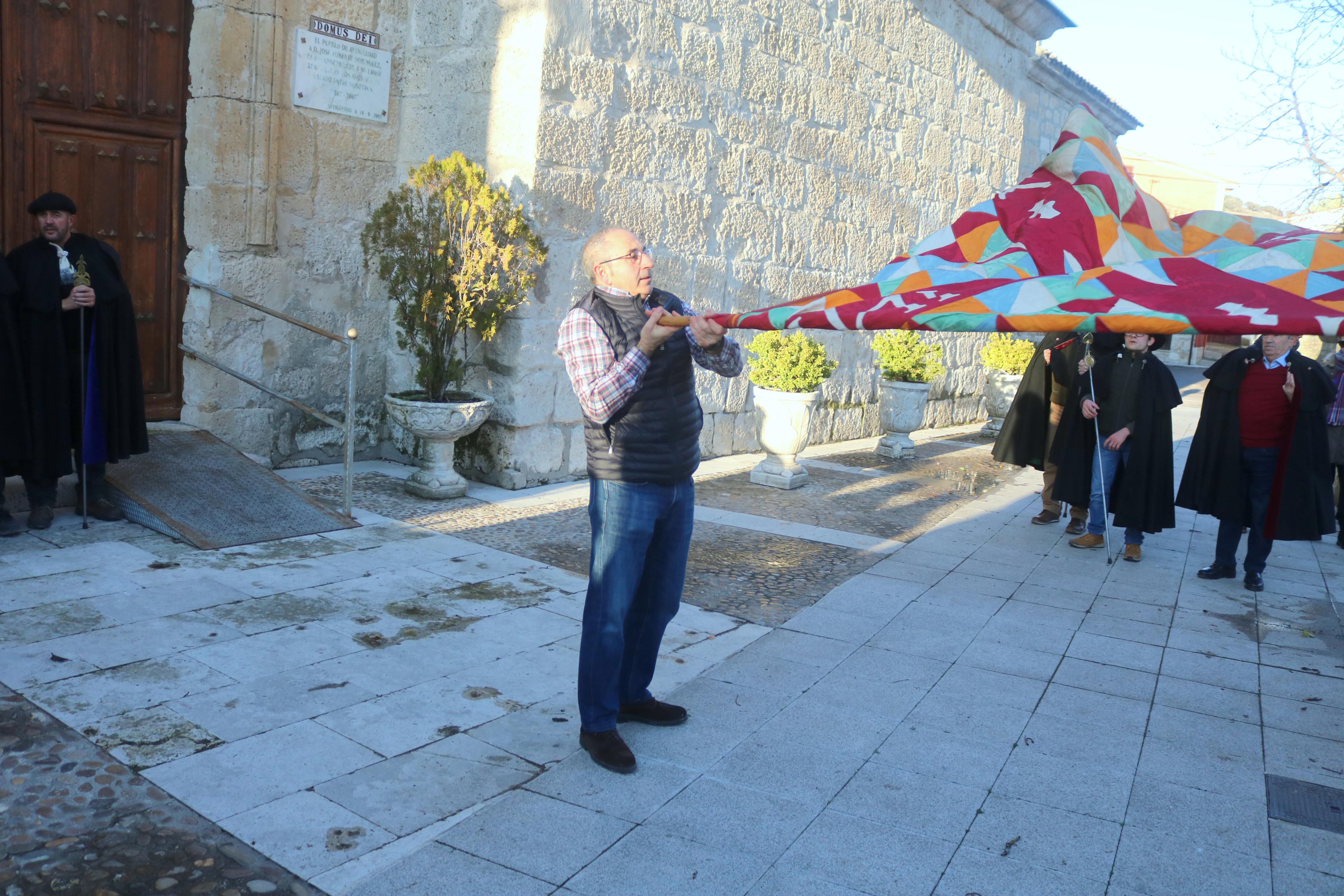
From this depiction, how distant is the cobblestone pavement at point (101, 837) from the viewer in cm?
259

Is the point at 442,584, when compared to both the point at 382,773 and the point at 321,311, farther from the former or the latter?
the point at 321,311

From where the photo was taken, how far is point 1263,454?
6.32m

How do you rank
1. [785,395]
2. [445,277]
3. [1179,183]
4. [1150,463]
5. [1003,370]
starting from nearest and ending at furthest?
[1150,463] → [445,277] → [785,395] → [1003,370] → [1179,183]

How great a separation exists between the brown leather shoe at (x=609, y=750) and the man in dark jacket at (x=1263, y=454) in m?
4.52

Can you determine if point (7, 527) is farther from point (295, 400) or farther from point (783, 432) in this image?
point (783, 432)

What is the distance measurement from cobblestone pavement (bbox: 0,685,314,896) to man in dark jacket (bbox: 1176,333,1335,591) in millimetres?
5726

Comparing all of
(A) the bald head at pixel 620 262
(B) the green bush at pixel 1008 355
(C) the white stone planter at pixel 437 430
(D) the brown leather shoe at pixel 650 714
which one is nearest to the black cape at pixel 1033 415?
(C) the white stone planter at pixel 437 430

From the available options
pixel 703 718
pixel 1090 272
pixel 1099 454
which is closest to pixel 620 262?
pixel 1090 272

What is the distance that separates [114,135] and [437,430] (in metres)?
2.60

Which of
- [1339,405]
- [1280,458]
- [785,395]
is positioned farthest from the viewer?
[785,395]

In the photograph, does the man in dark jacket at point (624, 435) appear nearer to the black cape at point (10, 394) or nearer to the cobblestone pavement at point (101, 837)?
the cobblestone pavement at point (101, 837)

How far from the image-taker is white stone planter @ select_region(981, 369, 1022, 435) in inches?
473

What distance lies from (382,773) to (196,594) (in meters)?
1.92

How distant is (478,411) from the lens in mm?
6988
